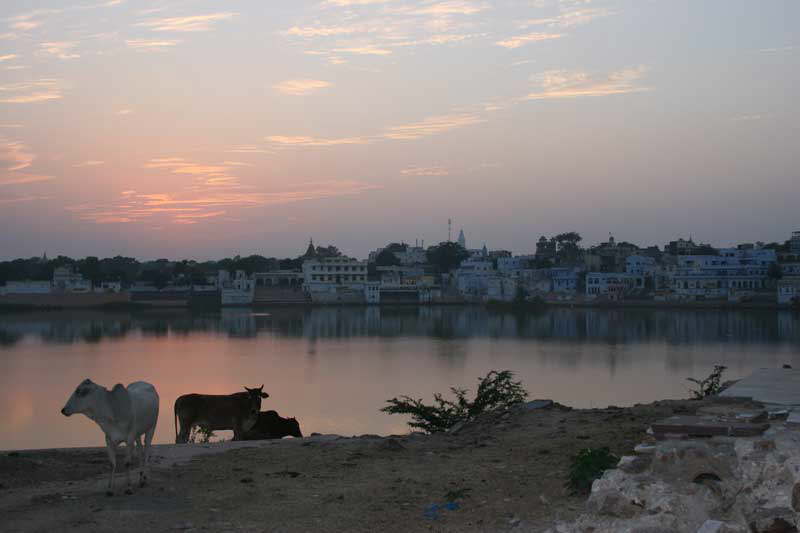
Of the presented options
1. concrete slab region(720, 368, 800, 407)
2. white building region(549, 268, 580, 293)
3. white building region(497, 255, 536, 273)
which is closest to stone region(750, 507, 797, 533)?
concrete slab region(720, 368, 800, 407)

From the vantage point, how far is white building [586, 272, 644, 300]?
245ft

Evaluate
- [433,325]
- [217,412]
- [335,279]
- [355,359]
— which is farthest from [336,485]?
[335,279]

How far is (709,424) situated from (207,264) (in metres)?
99.4

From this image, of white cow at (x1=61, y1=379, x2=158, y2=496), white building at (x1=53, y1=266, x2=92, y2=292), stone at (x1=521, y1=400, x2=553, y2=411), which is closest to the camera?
white cow at (x1=61, y1=379, x2=158, y2=496)

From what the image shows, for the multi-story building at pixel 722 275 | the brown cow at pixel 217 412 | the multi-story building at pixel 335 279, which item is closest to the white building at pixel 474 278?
the multi-story building at pixel 335 279

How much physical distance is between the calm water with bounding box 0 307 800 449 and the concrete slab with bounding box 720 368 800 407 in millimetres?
7867

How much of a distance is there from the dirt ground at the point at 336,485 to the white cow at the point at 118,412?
204 millimetres

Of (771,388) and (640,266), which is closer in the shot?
(771,388)

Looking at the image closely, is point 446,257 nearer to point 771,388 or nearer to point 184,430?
point 184,430

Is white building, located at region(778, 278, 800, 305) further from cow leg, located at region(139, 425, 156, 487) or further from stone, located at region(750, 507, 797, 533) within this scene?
stone, located at region(750, 507, 797, 533)

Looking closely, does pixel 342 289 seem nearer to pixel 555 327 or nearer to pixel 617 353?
pixel 555 327

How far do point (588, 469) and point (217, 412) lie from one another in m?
4.50

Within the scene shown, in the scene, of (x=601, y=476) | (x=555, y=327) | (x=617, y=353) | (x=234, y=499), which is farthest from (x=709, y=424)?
(x=555, y=327)

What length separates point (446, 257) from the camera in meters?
96.1
